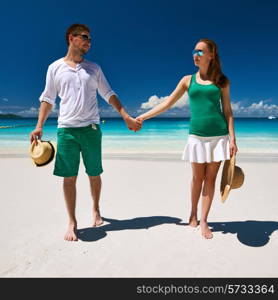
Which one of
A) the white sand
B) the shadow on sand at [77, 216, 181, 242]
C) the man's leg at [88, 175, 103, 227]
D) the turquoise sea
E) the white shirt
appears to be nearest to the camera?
the white sand

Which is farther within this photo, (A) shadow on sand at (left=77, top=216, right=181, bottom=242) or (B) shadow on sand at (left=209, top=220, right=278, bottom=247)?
(A) shadow on sand at (left=77, top=216, right=181, bottom=242)

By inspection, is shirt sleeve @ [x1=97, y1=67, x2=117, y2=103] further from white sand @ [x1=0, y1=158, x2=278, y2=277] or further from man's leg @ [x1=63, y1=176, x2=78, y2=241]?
white sand @ [x1=0, y1=158, x2=278, y2=277]

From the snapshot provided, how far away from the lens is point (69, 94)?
8.69ft

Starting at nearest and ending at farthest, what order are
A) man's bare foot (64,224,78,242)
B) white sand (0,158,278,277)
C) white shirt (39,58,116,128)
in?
1. white sand (0,158,278,277)
2. white shirt (39,58,116,128)
3. man's bare foot (64,224,78,242)

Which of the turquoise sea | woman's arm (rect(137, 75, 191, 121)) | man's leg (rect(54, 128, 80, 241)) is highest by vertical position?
woman's arm (rect(137, 75, 191, 121))

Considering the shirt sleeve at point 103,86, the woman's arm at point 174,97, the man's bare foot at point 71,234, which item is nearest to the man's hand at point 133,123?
the woman's arm at point 174,97

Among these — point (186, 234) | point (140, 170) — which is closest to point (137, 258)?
point (186, 234)

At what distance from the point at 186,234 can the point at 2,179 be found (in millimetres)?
3660

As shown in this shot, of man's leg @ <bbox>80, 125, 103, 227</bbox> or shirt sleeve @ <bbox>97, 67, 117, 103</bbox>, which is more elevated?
shirt sleeve @ <bbox>97, 67, 117, 103</bbox>

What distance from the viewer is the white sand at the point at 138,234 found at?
2.24 metres

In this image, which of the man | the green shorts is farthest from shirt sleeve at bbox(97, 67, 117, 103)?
the green shorts

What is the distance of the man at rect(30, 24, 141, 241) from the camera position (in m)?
2.64

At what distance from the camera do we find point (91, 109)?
2.72m
